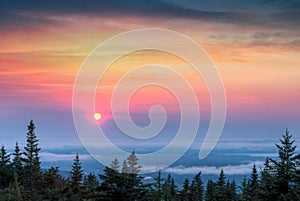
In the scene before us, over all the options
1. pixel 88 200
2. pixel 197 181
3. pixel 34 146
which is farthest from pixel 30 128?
pixel 197 181

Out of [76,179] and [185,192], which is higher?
[185,192]

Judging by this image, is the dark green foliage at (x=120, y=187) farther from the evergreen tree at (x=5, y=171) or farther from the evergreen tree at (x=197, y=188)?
the evergreen tree at (x=197, y=188)

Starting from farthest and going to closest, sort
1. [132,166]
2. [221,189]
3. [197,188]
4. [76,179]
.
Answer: [197,188] → [221,189] → [76,179] → [132,166]

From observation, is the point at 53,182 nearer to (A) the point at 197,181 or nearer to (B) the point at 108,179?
(B) the point at 108,179

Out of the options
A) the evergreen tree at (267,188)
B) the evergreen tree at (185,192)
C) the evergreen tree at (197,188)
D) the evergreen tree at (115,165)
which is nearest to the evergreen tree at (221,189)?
the evergreen tree at (197,188)

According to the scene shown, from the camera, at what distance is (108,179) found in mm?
35875

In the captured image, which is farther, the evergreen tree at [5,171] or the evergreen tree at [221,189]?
the evergreen tree at [221,189]

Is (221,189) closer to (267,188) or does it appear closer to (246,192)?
(246,192)

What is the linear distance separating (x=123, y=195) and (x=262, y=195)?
9.21m

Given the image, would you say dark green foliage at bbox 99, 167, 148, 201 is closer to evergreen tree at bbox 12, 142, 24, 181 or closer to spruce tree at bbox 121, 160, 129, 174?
spruce tree at bbox 121, 160, 129, 174

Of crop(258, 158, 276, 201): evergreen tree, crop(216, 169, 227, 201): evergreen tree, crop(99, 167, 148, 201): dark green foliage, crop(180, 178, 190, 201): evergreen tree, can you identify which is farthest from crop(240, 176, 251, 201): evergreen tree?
crop(180, 178, 190, 201): evergreen tree

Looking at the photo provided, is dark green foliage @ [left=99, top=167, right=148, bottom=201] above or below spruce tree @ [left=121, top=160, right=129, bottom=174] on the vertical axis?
below

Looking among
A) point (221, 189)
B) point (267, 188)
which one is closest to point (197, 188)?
point (221, 189)

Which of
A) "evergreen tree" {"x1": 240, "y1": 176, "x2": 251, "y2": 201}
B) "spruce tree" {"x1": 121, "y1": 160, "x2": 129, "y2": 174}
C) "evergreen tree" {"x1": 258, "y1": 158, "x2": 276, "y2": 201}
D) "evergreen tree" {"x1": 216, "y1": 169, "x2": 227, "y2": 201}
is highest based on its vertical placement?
"evergreen tree" {"x1": 216, "y1": 169, "x2": 227, "y2": 201}
